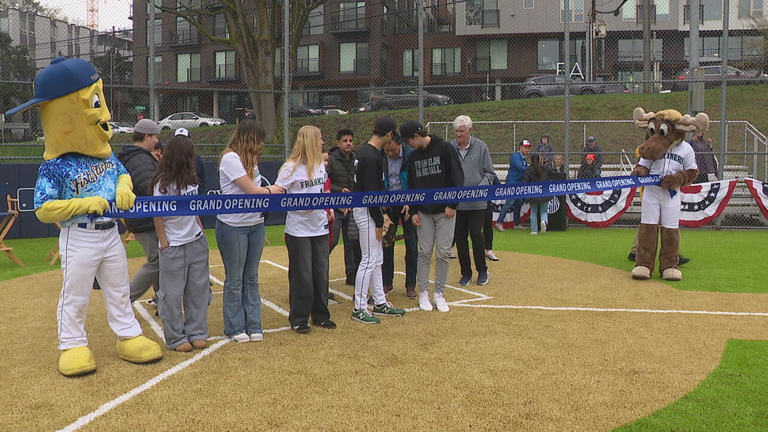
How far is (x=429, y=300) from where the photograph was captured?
7.57 metres

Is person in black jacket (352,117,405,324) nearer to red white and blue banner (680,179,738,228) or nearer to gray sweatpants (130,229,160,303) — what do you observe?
gray sweatpants (130,229,160,303)

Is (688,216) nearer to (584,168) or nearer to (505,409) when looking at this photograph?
(584,168)

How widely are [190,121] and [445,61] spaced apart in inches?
549

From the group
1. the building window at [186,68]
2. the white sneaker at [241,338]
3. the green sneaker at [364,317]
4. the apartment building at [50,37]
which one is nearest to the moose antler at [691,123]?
the green sneaker at [364,317]

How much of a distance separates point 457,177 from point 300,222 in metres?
1.84

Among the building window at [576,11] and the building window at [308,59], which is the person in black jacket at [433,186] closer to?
the building window at [576,11]

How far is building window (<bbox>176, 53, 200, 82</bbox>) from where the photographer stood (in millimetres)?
33713

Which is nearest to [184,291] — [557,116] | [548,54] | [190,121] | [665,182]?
[665,182]

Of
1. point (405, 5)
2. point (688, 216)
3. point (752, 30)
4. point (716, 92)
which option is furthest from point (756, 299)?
point (405, 5)

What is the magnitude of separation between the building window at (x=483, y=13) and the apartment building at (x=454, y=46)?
5cm

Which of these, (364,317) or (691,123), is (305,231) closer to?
(364,317)

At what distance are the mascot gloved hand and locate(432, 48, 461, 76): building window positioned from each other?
2770cm

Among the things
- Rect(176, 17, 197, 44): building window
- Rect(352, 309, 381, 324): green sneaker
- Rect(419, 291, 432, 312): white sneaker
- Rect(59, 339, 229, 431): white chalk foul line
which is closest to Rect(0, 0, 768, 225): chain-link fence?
Rect(176, 17, 197, 44): building window

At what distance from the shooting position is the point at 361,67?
34.8 meters
